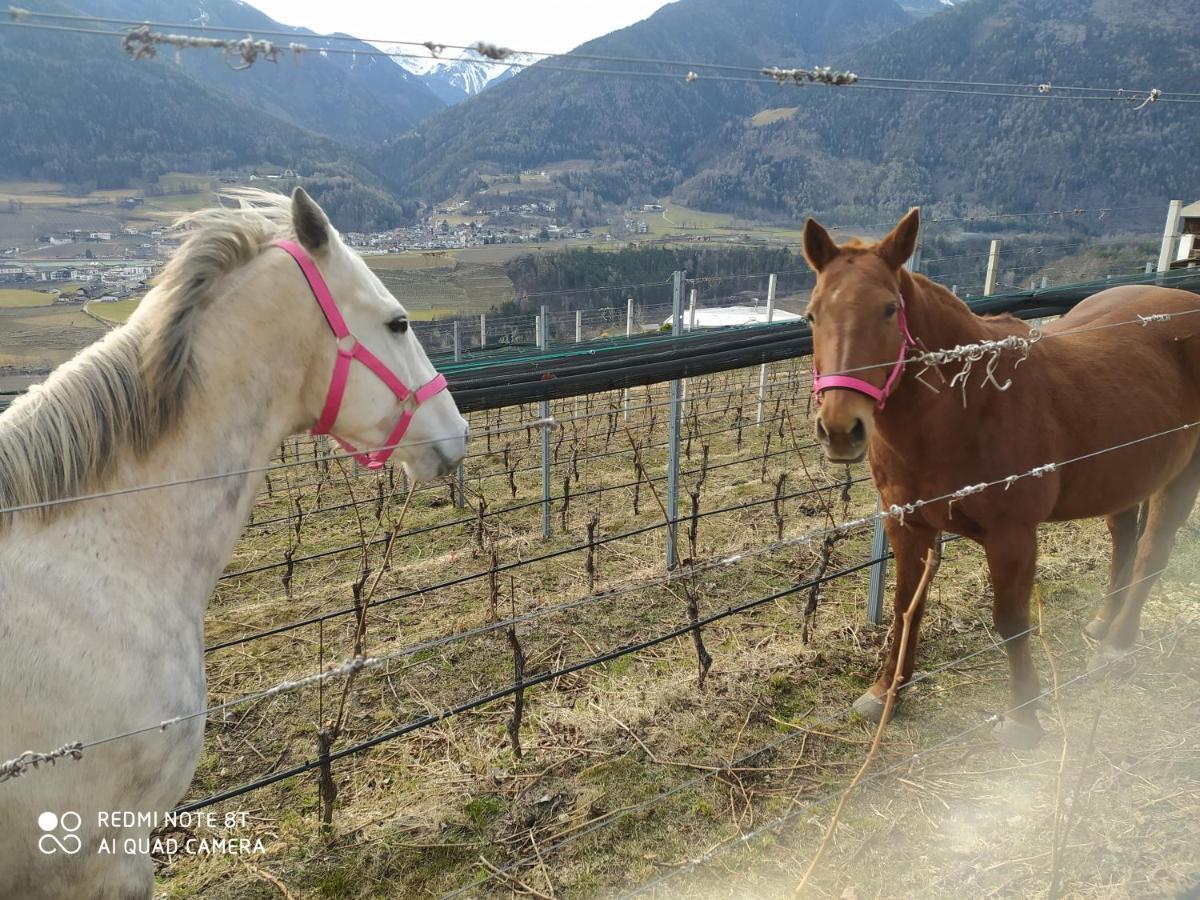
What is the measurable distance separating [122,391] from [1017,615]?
344 cm

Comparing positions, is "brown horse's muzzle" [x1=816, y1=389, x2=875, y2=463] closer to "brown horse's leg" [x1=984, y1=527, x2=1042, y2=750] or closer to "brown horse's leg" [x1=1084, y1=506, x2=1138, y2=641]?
"brown horse's leg" [x1=984, y1=527, x2=1042, y2=750]

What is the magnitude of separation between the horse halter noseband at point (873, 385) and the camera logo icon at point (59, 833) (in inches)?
91.3

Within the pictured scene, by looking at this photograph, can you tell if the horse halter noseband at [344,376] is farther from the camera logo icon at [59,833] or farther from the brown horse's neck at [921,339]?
the brown horse's neck at [921,339]

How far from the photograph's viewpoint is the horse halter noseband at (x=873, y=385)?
224 cm

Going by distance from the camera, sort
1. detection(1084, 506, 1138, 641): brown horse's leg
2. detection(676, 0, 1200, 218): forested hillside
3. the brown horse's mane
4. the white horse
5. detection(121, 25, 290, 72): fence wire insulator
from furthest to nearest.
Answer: detection(676, 0, 1200, 218): forested hillside, detection(1084, 506, 1138, 641): brown horse's leg, the brown horse's mane, detection(121, 25, 290, 72): fence wire insulator, the white horse

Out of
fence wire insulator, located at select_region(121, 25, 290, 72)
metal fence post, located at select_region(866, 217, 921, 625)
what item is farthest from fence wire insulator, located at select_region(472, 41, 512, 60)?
→ metal fence post, located at select_region(866, 217, 921, 625)

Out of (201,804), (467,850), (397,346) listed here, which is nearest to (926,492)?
(397,346)

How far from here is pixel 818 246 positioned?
2.49 meters

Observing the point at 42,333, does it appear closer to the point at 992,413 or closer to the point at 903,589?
the point at 903,589

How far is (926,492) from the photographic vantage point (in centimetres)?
286

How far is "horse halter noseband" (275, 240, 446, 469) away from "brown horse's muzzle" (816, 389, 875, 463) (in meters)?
1.29

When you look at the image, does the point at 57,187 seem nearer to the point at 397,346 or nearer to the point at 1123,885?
the point at 397,346

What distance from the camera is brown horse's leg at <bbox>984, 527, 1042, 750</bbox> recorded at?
9.25 feet

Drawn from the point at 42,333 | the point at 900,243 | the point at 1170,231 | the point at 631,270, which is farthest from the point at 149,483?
the point at 631,270
